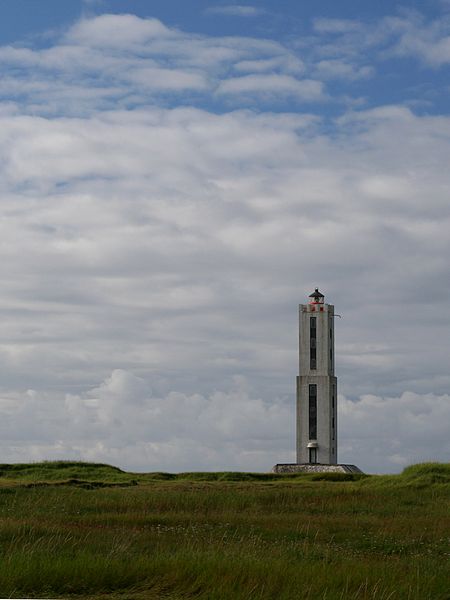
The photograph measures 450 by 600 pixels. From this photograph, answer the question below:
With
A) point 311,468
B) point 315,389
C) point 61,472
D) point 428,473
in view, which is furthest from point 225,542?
point 315,389

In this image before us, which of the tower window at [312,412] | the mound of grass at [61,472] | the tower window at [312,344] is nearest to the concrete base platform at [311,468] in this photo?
the tower window at [312,412]

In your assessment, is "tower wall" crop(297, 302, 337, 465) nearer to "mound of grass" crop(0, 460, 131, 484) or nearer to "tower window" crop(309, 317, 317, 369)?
"tower window" crop(309, 317, 317, 369)

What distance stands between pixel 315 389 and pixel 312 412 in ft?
5.85

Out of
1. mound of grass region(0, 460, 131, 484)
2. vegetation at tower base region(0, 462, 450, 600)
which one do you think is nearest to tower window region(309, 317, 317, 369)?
mound of grass region(0, 460, 131, 484)

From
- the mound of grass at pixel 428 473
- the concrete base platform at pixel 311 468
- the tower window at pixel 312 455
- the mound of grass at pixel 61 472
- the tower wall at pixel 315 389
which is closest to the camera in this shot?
the mound of grass at pixel 428 473

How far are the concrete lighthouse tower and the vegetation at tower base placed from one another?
33.3m

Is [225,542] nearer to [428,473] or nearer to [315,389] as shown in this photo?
[428,473]

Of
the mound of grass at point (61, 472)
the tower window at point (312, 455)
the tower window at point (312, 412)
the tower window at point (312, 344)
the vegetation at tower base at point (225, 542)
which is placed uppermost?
the tower window at point (312, 344)

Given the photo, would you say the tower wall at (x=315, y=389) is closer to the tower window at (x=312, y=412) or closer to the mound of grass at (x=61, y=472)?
the tower window at (x=312, y=412)

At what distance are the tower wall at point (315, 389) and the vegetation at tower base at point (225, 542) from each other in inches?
1310

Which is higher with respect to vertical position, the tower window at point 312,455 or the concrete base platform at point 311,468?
the tower window at point 312,455

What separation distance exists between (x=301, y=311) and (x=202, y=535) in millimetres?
51680

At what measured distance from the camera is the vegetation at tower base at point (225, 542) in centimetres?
1172

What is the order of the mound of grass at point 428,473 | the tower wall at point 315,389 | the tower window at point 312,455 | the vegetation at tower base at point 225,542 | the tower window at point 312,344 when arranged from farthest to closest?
the tower window at point 312,344
the tower wall at point 315,389
the tower window at point 312,455
the mound of grass at point 428,473
the vegetation at tower base at point 225,542
